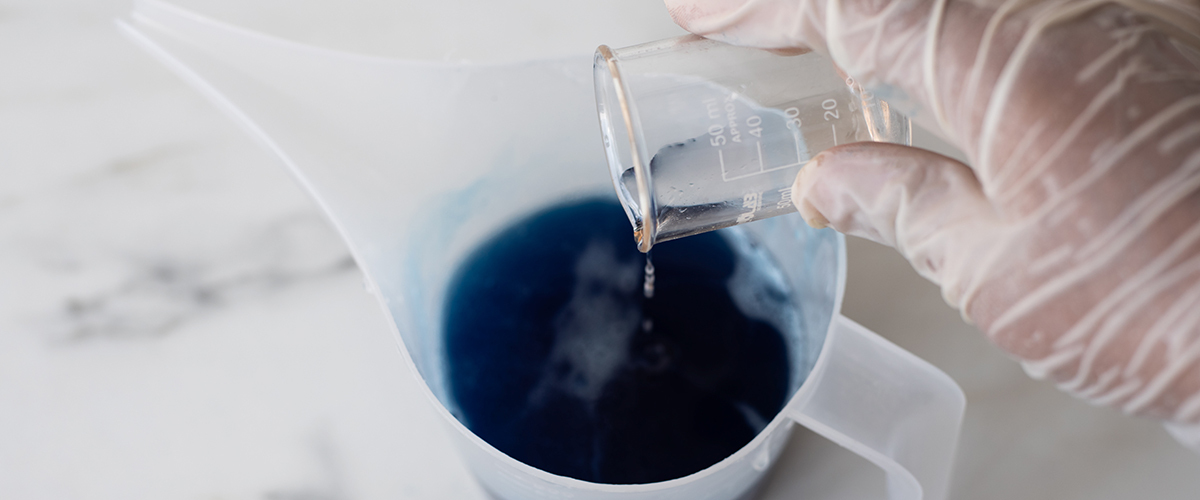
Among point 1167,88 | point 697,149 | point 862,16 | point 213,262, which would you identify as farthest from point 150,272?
point 1167,88

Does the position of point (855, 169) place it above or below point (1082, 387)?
above

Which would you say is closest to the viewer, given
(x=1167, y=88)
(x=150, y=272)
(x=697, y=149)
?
(x=1167, y=88)

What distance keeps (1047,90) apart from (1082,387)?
146mm

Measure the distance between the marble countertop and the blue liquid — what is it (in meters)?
0.07

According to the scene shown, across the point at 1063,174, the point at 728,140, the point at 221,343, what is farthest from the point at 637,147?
the point at 221,343

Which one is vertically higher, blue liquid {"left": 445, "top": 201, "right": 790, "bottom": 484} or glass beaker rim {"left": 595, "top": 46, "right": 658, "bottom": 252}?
glass beaker rim {"left": 595, "top": 46, "right": 658, "bottom": 252}

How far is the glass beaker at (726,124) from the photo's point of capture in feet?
1.54

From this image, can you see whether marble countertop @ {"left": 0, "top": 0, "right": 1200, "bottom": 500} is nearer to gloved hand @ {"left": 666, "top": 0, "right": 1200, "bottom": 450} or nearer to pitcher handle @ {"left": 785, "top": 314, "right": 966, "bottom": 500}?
pitcher handle @ {"left": 785, "top": 314, "right": 966, "bottom": 500}

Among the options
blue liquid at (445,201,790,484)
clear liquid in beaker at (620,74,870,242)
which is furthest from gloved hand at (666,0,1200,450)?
blue liquid at (445,201,790,484)

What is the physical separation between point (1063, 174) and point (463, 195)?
1.56 feet

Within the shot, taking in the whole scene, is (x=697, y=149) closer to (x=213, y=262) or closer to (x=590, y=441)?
(x=590, y=441)

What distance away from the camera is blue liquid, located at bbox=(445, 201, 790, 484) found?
616 mm

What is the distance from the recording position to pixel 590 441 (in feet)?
2.02

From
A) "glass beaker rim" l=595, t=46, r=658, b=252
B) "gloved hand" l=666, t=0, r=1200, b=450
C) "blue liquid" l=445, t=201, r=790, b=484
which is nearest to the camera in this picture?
"gloved hand" l=666, t=0, r=1200, b=450
